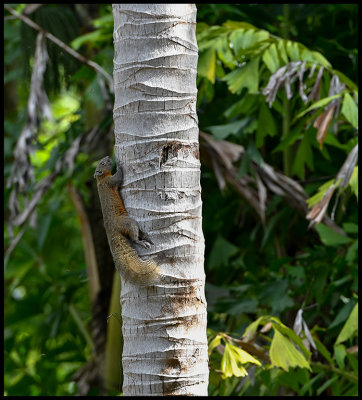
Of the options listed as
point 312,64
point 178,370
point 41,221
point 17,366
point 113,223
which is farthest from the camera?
point 17,366

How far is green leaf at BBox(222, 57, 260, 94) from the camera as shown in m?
3.74

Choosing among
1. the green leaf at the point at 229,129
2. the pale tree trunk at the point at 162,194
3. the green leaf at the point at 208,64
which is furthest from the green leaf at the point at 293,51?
the pale tree trunk at the point at 162,194

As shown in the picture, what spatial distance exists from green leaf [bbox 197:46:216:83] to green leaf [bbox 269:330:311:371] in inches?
63.9

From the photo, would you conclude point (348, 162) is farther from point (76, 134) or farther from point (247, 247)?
point (76, 134)

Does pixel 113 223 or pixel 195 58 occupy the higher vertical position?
pixel 195 58

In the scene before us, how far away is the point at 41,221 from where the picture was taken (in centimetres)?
604

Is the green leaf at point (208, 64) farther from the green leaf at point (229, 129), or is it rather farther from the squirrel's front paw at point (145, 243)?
the squirrel's front paw at point (145, 243)

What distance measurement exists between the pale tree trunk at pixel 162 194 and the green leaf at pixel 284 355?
0.92 m

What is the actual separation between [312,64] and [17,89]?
18.3ft

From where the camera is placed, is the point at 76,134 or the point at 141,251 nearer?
the point at 141,251

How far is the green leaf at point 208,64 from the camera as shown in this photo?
12.8 feet

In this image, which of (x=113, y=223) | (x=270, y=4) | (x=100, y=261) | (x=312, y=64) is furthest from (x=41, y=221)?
(x=113, y=223)

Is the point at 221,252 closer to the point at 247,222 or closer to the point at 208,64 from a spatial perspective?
the point at 247,222

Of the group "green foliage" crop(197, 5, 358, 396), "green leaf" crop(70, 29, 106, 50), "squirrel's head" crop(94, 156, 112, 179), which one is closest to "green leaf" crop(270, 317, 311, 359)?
"green foliage" crop(197, 5, 358, 396)
